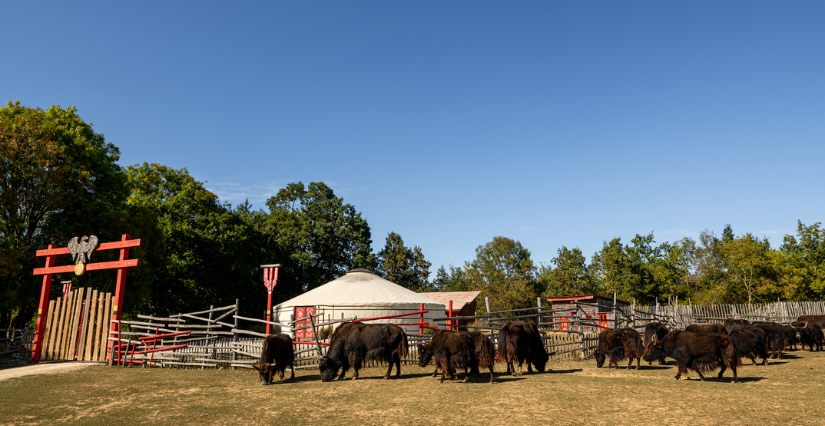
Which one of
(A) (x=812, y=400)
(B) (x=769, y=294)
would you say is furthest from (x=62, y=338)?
(B) (x=769, y=294)

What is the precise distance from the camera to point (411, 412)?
6.41m

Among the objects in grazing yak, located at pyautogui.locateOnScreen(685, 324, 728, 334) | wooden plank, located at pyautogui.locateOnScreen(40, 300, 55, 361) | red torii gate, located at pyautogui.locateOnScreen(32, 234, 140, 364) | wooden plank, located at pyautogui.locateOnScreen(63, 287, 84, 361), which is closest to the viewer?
grazing yak, located at pyautogui.locateOnScreen(685, 324, 728, 334)

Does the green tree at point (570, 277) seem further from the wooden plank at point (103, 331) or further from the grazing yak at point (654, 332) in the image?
the wooden plank at point (103, 331)

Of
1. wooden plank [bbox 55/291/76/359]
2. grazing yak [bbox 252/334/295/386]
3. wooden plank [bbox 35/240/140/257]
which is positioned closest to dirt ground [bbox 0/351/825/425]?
grazing yak [bbox 252/334/295/386]

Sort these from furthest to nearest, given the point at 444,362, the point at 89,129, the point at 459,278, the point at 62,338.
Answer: the point at 459,278 → the point at 89,129 → the point at 62,338 → the point at 444,362

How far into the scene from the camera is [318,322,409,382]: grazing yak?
31.7 ft

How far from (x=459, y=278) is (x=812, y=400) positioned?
60.1 m

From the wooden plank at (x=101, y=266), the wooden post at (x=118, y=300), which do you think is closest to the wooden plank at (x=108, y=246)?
the wooden post at (x=118, y=300)

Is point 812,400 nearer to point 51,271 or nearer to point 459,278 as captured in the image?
point 51,271

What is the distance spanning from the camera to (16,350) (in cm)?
1298

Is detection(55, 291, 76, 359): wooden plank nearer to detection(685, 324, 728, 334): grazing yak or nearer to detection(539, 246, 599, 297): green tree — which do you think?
detection(685, 324, 728, 334): grazing yak

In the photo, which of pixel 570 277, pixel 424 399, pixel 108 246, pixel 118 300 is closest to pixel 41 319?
Result: pixel 108 246

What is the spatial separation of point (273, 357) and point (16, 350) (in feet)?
29.9

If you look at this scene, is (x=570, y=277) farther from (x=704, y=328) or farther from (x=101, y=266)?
(x=101, y=266)
